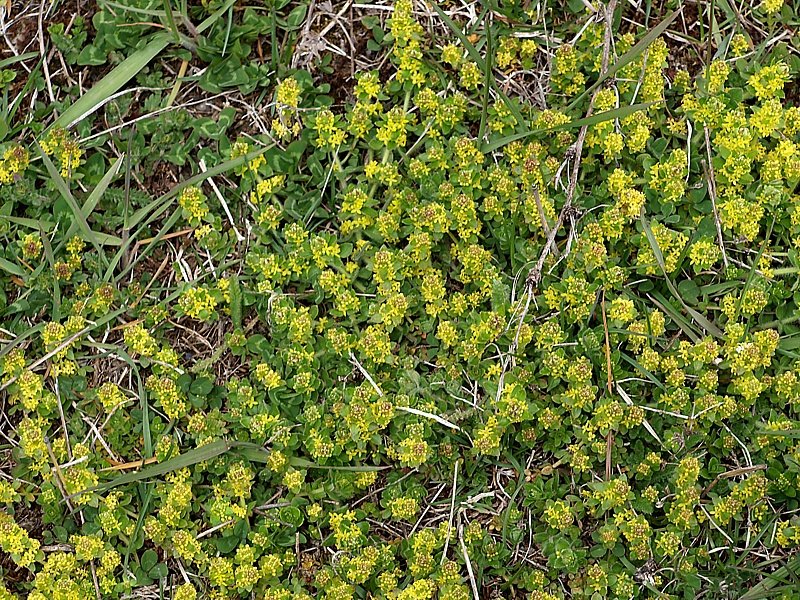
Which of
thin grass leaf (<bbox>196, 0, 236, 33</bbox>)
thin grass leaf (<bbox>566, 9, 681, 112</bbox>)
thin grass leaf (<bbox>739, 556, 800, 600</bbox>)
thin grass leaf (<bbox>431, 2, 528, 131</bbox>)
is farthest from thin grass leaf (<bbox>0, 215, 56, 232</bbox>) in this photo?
thin grass leaf (<bbox>739, 556, 800, 600</bbox>)

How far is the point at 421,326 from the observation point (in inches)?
138

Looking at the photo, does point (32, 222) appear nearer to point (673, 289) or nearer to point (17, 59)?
point (17, 59)

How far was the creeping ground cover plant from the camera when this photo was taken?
3.28 m

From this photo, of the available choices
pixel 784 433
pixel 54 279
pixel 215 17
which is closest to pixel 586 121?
pixel 784 433

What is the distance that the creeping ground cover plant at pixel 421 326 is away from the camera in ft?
10.7

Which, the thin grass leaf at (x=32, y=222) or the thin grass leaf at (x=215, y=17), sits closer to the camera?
the thin grass leaf at (x=32, y=222)

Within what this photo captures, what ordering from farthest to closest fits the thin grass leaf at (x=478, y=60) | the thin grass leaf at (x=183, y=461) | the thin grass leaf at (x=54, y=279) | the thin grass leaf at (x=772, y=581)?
1. the thin grass leaf at (x=54, y=279)
2. the thin grass leaf at (x=478, y=60)
3. the thin grass leaf at (x=183, y=461)
4. the thin grass leaf at (x=772, y=581)

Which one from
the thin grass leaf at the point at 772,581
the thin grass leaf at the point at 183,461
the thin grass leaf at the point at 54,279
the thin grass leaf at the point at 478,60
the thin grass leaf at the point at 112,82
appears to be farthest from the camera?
the thin grass leaf at the point at 112,82

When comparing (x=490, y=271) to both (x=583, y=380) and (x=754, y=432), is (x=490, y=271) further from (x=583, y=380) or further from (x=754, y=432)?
(x=754, y=432)

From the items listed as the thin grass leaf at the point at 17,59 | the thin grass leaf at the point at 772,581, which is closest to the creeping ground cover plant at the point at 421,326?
the thin grass leaf at the point at 772,581

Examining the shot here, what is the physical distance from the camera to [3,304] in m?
3.62

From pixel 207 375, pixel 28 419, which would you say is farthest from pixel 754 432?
pixel 28 419

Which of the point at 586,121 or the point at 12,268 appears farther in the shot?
the point at 12,268

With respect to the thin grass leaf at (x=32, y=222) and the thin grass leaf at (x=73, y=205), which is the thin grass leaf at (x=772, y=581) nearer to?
the thin grass leaf at (x=73, y=205)
